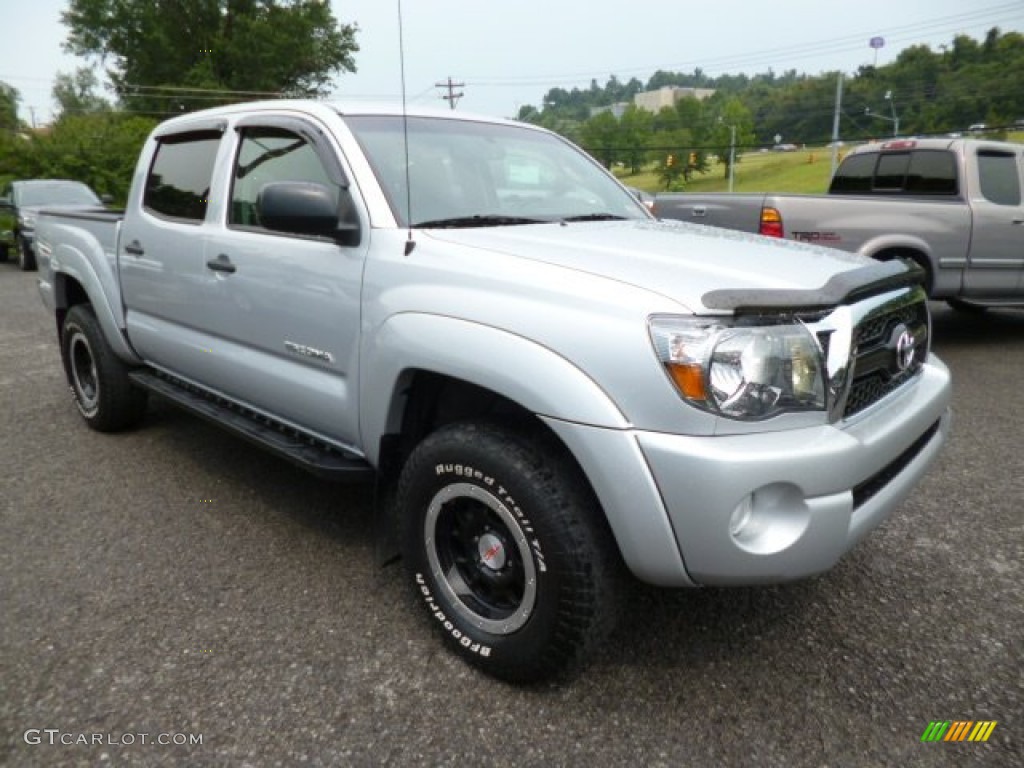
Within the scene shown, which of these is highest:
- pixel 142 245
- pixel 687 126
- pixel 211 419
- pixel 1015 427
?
pixel 687 126

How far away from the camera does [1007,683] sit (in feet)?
7.54

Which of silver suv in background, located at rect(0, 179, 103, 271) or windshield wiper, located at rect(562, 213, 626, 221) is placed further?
silver suv in background, located at rect(0, 179, 103, 271)

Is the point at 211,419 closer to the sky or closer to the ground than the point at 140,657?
closer to the sky

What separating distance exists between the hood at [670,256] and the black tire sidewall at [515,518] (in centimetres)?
57

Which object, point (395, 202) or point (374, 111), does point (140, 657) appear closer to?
point (395, 202)

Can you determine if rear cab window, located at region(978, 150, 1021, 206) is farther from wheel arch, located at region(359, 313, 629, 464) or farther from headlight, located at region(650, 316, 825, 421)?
wheel arch, located at region(359, 313, 629, 464)

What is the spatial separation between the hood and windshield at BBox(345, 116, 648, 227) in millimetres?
202

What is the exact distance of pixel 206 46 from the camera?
38.0 metres

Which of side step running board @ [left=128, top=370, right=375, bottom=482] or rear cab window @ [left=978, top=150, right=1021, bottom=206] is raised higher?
rear cab window @ [left=978, top=150, right=1021, bottom=206]

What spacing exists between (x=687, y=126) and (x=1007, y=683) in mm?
81397

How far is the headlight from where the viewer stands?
1885 millimetres

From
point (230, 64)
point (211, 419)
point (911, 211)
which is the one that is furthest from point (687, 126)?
point (211, 419)

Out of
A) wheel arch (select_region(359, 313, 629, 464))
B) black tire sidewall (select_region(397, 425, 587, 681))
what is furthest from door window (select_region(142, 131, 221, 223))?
black tire sidewall (select_region(397, 425, 587, 681))

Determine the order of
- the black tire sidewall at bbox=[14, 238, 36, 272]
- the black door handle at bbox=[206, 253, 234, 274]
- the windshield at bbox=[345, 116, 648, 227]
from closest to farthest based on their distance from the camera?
the windshield at bbox=[345, 116, 648, 227], the black door handle at bbox=[206, 253, 234, 274], the black tire sidewall at bbox=[14, 238, 36, 272]
